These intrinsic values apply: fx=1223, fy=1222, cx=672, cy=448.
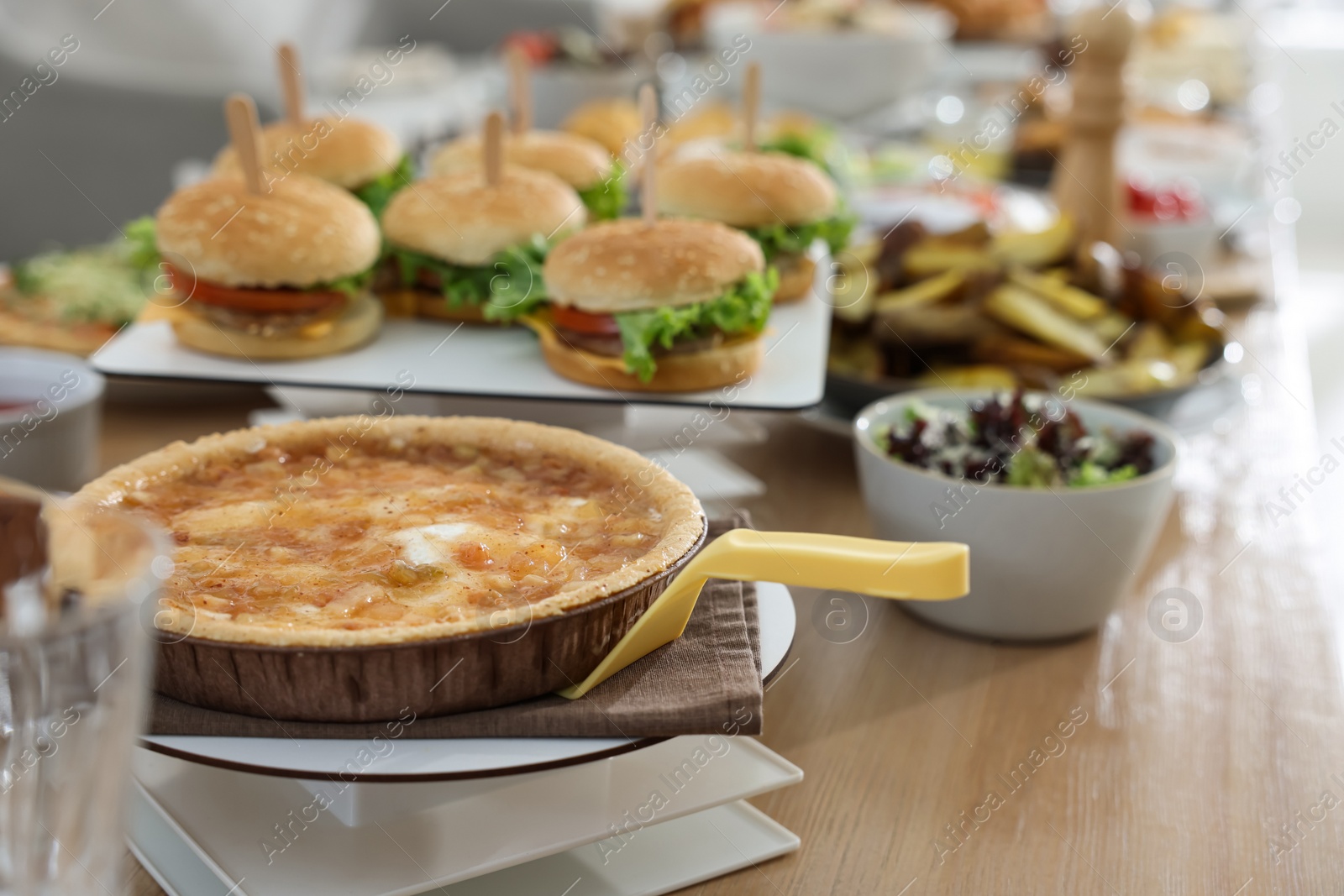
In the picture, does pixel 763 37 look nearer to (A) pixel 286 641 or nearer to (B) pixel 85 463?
(B) pixel 85 463

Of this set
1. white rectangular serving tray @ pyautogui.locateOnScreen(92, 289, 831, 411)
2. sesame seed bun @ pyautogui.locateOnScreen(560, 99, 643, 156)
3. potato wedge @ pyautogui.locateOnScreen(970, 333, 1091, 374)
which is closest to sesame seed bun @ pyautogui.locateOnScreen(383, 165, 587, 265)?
white rectangular serving tray @ pyautogui.locateOnScreen(92, 289, 831, 411)

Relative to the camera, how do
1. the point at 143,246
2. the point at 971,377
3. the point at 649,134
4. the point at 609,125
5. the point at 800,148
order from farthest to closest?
the point at 609,125 → the point at 800,148 → the point at 143,246 → the point at 971,377 → the point at 649,134

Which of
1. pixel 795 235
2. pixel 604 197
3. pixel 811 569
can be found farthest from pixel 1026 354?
pixel 811 569

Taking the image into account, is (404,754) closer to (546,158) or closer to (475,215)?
(475,215)

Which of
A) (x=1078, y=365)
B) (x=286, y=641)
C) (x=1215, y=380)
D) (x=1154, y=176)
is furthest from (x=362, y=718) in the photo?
(x=1154, y=176)

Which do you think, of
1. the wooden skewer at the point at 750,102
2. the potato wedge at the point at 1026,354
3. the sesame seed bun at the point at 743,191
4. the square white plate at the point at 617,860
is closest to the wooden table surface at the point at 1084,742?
the square white plate at the point at 617,860

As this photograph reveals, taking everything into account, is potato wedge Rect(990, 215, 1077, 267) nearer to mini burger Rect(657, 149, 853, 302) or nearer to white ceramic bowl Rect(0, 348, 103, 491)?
mini burger Rect(657, 149, 853, 302)

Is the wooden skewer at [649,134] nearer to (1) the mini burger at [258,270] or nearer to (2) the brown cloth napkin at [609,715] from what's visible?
(1) the mini burger at [258,270]
